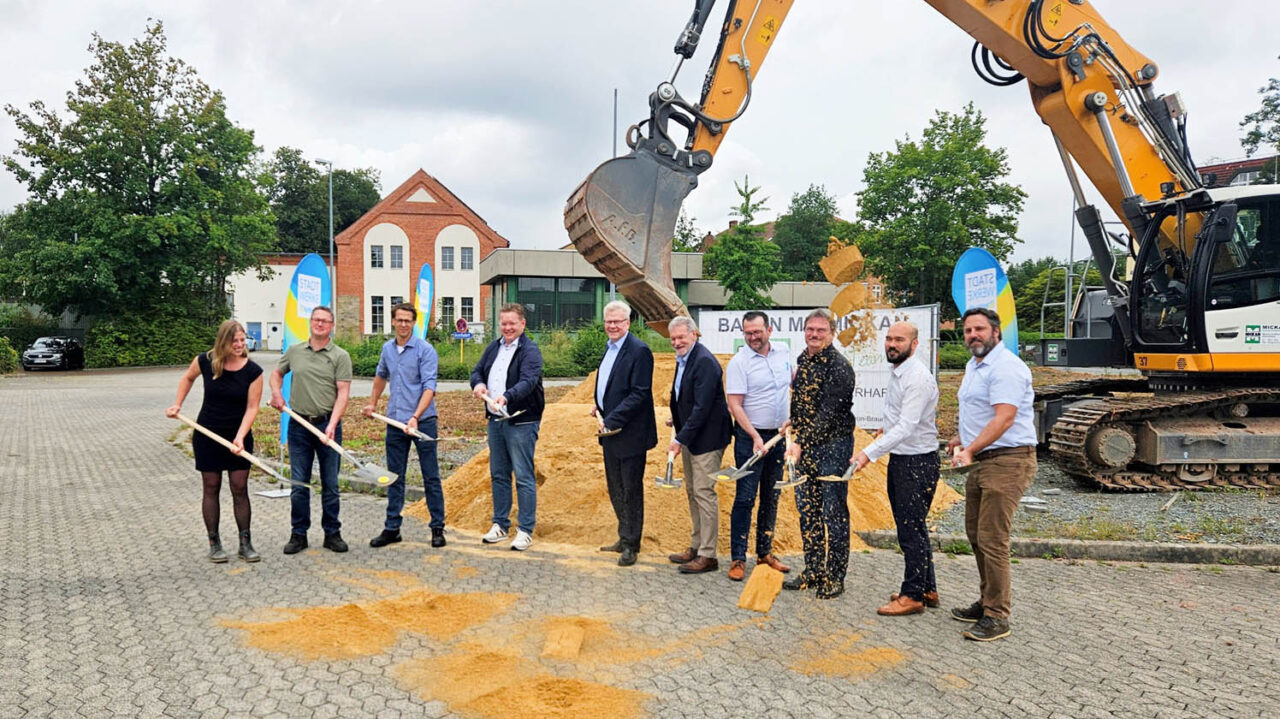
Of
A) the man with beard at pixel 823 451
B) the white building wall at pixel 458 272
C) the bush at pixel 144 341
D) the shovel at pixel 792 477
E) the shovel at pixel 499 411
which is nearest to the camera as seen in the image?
the man with beard at pixel 823 451

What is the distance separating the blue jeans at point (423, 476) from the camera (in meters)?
6.44

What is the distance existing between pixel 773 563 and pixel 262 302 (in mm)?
62061

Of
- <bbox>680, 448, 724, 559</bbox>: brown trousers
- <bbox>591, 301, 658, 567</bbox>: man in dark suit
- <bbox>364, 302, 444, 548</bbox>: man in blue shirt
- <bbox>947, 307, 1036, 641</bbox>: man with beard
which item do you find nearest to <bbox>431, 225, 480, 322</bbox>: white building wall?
<bbox>364, 302, 444, 548</bbox>: man in blue shirt

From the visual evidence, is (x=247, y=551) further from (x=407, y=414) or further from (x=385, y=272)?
(x=385, y=272)

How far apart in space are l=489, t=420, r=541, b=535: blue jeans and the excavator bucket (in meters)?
2.21

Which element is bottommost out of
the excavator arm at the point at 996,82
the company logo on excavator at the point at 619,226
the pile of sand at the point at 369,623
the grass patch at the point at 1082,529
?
the grass patch at the point at 1082,529

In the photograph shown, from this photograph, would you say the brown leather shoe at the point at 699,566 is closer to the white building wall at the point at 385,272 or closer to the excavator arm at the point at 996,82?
the excavator arm at the point at 996,82

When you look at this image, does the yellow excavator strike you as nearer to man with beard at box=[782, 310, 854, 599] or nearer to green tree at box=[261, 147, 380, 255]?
man with beard at box=[782, 310, 854, 599]

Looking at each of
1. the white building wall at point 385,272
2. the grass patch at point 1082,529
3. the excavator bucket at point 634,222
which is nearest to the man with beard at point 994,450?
the grass patch at point 1082,529

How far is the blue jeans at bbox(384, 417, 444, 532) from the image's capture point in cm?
644

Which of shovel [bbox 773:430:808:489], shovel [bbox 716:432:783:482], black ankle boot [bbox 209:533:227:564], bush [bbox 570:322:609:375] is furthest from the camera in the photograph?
bush [bbox 570:322:609:375]

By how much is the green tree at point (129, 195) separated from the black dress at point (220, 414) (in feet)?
117

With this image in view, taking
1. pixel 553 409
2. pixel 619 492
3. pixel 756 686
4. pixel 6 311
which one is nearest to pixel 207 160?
pixel 6 311

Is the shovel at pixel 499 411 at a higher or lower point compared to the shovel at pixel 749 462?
higher
